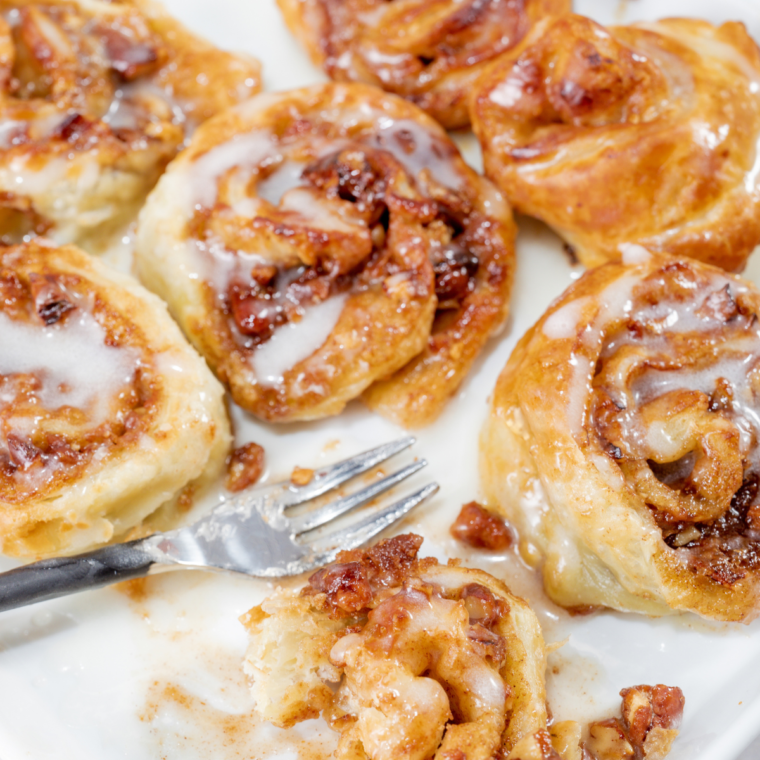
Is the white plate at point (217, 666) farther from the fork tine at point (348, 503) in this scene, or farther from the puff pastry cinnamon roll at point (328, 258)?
the puff pastry cinnamon roll at point (328, 258)

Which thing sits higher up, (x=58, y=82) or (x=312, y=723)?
(x=58, y=82)

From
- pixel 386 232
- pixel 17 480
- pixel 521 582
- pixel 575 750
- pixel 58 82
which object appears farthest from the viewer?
pixel 58 82

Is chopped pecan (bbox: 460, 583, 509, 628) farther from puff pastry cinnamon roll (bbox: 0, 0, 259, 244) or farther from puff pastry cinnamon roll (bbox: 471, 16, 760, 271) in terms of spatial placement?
puff pastry cinnamon roll (bbox: 0, 0, 259, 244)

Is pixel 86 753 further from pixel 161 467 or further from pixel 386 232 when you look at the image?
pixel 386 232

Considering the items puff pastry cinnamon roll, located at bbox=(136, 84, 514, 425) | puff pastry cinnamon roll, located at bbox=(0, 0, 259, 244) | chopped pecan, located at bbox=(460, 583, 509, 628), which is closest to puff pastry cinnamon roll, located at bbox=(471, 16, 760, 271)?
puff pastry cinnamon roll, located at bbox=(136, 84, 514, 425)

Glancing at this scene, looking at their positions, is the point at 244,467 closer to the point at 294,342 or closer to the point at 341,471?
the point at 341,471

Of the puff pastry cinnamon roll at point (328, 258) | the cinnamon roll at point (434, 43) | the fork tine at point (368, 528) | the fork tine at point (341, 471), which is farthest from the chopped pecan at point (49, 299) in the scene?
the cinnamon roll at point (434, 43)

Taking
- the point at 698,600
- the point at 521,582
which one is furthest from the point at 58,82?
the point at 698,600

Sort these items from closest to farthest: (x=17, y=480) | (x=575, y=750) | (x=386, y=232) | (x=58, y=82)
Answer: (x=575, y=750), (x=17, y=480), (x=386, y=232), (x=58, y=82)
